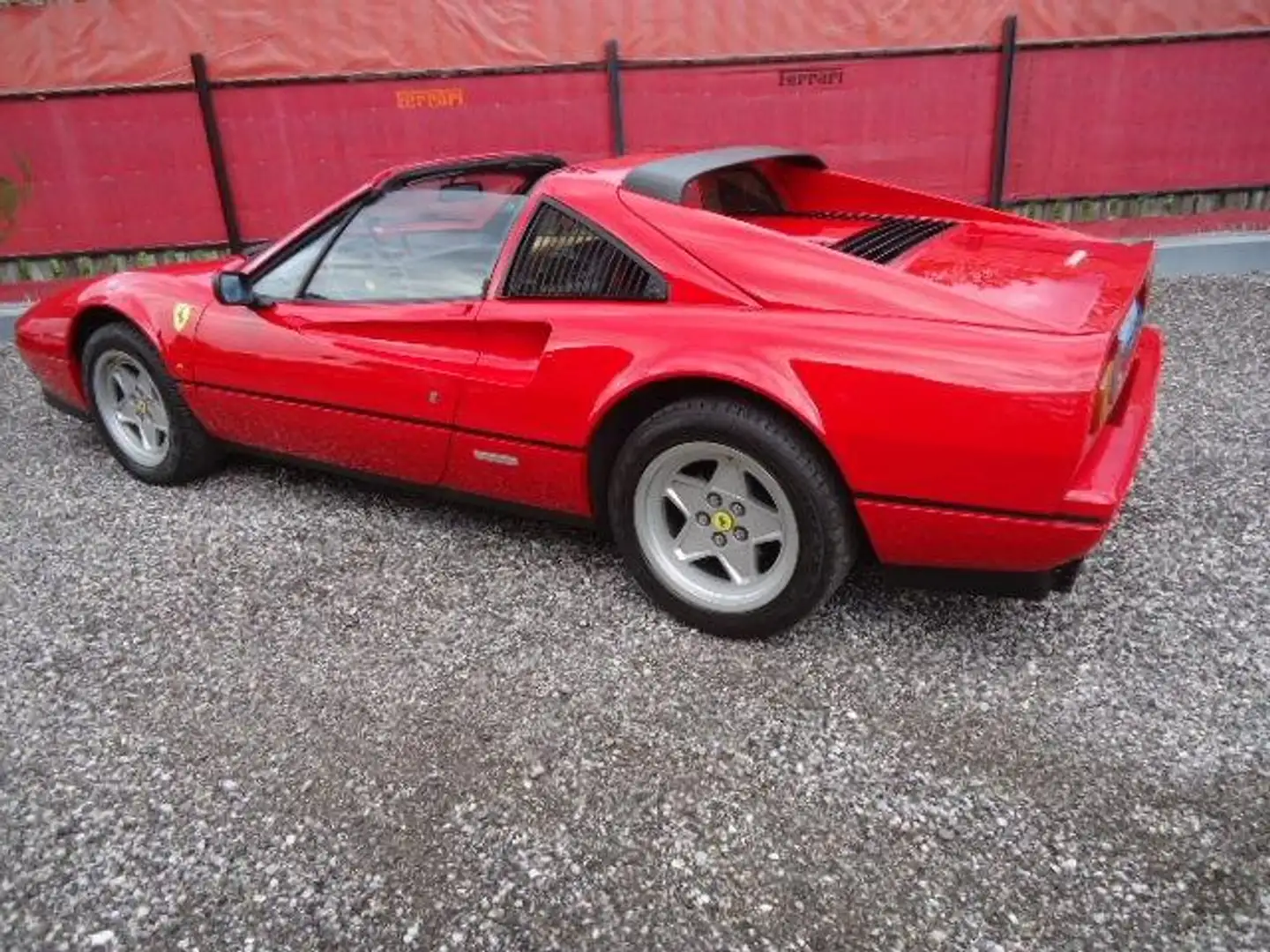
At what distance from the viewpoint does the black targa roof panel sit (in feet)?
9.14

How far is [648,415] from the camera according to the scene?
2.71 metres

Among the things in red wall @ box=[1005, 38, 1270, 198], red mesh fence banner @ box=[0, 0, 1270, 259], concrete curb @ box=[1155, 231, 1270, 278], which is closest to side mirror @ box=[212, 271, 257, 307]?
red mesh fence banner @ box=[0, 0, 1270, 259]

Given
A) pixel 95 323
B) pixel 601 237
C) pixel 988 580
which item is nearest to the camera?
pixel 988 580

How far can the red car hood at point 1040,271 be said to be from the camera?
2.38m

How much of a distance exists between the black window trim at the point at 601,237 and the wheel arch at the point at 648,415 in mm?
245

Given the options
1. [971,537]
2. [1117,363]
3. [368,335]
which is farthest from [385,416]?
[1117,363]

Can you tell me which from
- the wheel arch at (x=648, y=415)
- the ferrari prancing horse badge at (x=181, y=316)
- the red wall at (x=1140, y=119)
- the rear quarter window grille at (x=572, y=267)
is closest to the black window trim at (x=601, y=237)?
the rear quarter window grille at (x=572, y=267)

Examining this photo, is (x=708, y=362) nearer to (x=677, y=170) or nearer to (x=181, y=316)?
(x=677, y=170)

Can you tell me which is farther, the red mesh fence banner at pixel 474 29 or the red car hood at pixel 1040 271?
the red mesh fence banner at pixel 474 29

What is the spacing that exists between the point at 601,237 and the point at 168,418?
204cm

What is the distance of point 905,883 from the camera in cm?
191

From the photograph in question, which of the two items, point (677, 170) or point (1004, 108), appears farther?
point (1004, 108)

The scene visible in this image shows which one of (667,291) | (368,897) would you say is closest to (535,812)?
(368,897)

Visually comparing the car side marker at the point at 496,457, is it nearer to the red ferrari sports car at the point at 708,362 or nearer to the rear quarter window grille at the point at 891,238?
the red ferrari sports car at the point at 708,362
